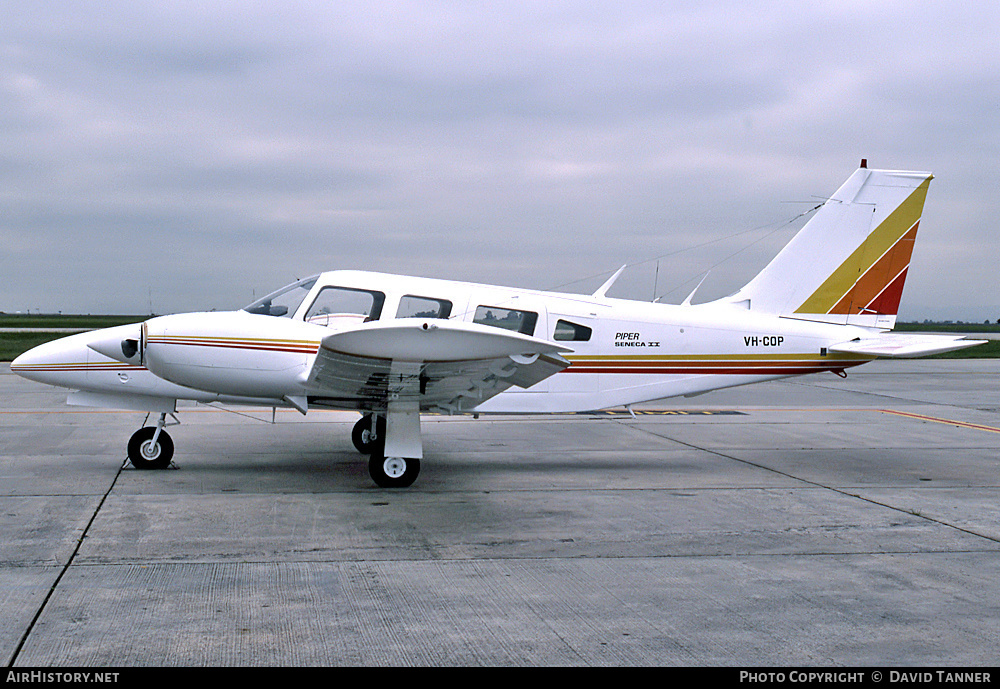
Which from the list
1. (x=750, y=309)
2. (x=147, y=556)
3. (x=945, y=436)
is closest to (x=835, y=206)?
(x=750, y=309)

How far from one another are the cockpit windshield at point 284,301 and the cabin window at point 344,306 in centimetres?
19

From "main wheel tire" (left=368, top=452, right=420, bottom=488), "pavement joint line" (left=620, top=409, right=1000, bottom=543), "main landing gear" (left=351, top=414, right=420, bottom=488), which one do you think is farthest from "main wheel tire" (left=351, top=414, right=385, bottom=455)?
"pavement joint line" (left=620, top=409, right=1000, bottom=543)

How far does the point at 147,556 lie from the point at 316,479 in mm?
3130

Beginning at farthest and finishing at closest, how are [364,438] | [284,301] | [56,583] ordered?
[364,438], [284,301], [56,583]

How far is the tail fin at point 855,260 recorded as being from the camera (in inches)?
442

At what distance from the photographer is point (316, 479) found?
30.3 ft

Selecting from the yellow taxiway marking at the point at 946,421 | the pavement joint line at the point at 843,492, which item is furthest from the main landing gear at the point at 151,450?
the yellow taxiway marking at the point at 946,421

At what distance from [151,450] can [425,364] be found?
12.5 ft

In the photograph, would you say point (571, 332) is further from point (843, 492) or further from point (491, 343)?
point (843, 492)

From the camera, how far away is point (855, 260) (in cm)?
1128

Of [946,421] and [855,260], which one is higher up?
[855,260]

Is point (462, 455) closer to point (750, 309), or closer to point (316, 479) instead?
point (316, 479)

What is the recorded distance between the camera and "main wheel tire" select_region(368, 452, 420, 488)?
871 cm

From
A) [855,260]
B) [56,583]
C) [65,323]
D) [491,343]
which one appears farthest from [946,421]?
[65,323]
